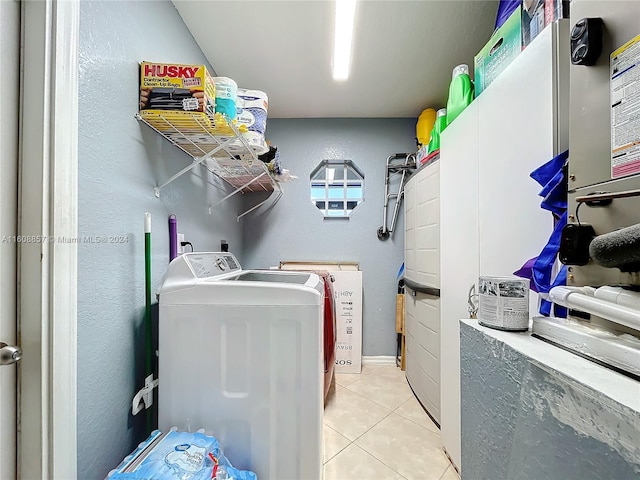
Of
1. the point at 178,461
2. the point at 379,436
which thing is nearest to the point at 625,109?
the point at 178,461

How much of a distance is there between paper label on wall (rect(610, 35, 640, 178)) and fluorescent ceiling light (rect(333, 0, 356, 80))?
1307mm

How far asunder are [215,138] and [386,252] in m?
2.14

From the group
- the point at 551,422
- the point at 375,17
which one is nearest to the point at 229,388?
the point at 551,422

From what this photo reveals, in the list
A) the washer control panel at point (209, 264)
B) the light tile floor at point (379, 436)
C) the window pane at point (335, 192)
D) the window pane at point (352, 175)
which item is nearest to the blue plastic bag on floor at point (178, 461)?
the washer control panel at point (209, 264)

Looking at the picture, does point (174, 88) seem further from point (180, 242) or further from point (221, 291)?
point (221, 291)

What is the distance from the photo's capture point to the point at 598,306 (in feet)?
1.63

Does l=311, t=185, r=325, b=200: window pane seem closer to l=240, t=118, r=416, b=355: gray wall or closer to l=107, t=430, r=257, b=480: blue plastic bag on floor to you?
l=240, t=118, r=416, b=355: gray wall

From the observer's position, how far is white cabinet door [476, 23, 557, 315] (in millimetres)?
902

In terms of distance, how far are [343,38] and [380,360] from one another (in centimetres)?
296

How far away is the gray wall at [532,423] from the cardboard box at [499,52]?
46.5 inches

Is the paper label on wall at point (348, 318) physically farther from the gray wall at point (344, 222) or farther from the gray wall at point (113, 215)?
the gray wall at point (113, 215)

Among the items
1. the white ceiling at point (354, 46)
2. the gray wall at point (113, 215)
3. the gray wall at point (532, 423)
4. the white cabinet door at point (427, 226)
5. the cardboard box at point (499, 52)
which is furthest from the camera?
the white cabinet door at point (427, 226)

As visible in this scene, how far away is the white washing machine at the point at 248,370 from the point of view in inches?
42.3

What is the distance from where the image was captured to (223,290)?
1110mm
